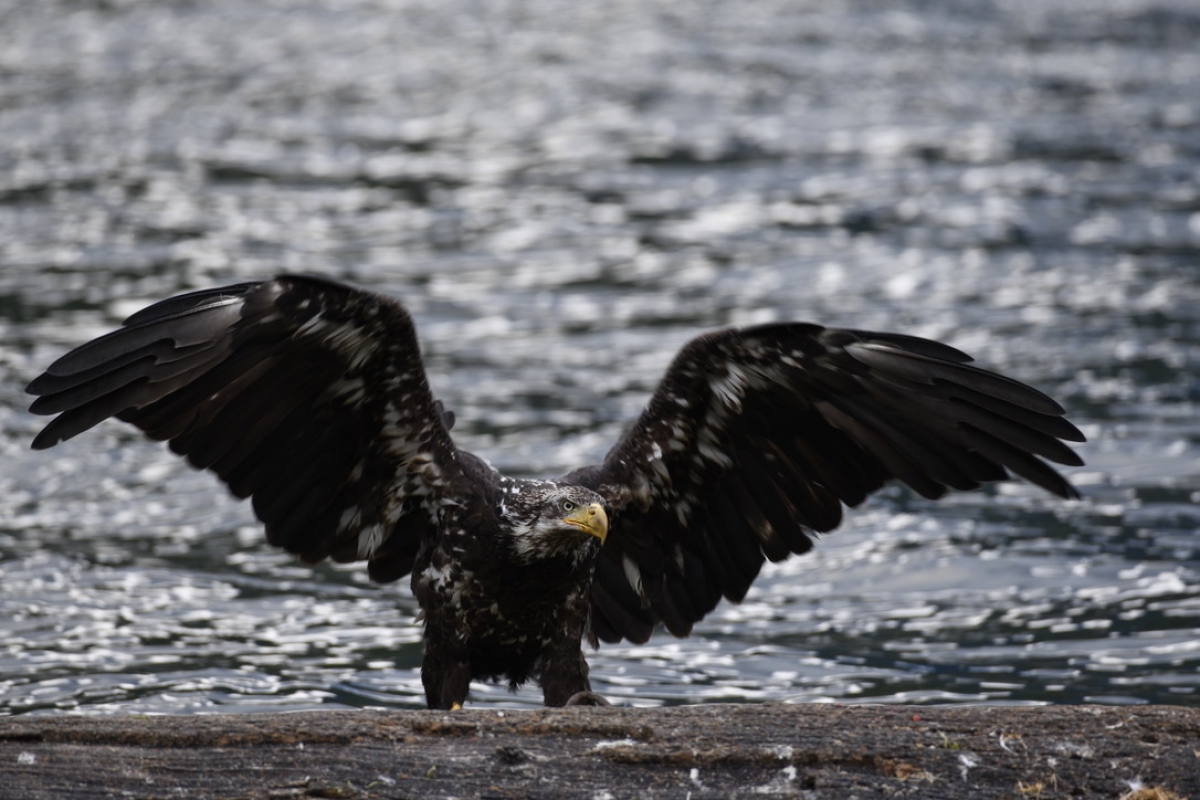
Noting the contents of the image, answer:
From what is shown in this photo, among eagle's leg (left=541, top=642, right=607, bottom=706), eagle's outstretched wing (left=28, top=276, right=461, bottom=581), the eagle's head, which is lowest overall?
eagle's leg (left=541, top=642, right=607, bottom=706)

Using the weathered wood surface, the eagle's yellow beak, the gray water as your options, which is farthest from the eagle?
the gray water

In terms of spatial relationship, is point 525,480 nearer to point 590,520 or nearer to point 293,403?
point 590,520

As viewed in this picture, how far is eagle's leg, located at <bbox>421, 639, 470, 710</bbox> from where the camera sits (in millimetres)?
6363

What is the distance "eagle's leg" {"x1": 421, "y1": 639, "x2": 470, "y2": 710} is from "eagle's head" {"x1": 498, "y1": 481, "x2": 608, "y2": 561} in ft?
1.59

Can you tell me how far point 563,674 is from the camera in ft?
21.1

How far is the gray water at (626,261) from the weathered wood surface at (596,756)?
2.38m

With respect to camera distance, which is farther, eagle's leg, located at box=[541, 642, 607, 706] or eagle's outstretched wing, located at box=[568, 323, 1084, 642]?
eagle's leg, located at box=[541, 642, 607, 706]

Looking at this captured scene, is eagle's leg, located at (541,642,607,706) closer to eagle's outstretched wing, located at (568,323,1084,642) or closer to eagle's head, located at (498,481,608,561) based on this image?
eagle's head, located at (498,481,608,561)

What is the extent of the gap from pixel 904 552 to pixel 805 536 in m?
3.16

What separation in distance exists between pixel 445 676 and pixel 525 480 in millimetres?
781

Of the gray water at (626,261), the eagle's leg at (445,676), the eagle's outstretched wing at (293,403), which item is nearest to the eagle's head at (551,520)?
the eagle's outstretched wing at (293,403)

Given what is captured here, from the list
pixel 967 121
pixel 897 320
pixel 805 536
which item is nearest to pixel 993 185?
pixel 967 121

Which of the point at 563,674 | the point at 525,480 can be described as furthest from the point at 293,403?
the point at 563,674

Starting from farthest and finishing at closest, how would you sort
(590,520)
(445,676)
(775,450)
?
(775,450) < (445,676) < (590,520)
